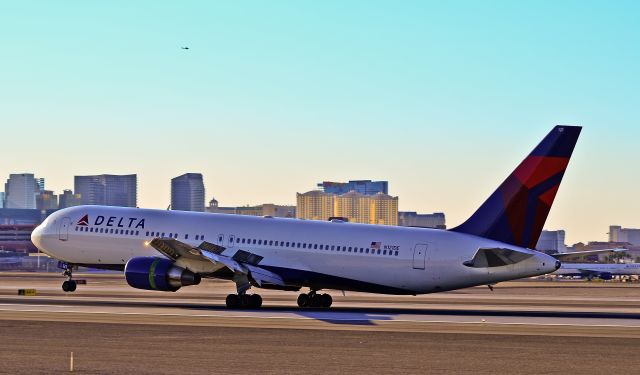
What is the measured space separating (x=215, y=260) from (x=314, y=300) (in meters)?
5.85

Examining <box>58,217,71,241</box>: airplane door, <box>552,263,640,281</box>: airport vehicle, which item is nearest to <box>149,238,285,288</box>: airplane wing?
<box>58,217,71,241</box>: airplane door

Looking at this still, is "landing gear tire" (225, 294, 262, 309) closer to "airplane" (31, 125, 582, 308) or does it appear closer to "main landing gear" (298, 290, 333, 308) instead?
"airplane" (31, 125, 582, 308)

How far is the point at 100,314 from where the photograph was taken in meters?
45.2

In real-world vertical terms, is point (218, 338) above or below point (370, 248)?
below

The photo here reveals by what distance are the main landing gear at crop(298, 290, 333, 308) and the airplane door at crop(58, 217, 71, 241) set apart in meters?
13.9

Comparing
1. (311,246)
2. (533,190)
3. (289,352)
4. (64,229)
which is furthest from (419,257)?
(64,229)

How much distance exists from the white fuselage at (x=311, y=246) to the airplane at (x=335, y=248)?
0.05 meters

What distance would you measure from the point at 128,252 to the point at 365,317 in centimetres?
1625

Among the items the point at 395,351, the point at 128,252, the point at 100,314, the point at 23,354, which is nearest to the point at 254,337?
the point at 395,351

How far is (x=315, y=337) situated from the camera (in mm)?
36312

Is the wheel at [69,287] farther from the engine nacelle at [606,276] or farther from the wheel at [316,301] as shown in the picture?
the engine nacelle at [606,276]

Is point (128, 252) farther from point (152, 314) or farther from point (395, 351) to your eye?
point (395, 351)

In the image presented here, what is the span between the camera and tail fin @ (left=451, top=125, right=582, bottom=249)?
4903 centimetres

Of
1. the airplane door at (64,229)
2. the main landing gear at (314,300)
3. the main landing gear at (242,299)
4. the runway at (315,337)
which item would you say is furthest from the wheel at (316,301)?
the airplane door at (64,229)
